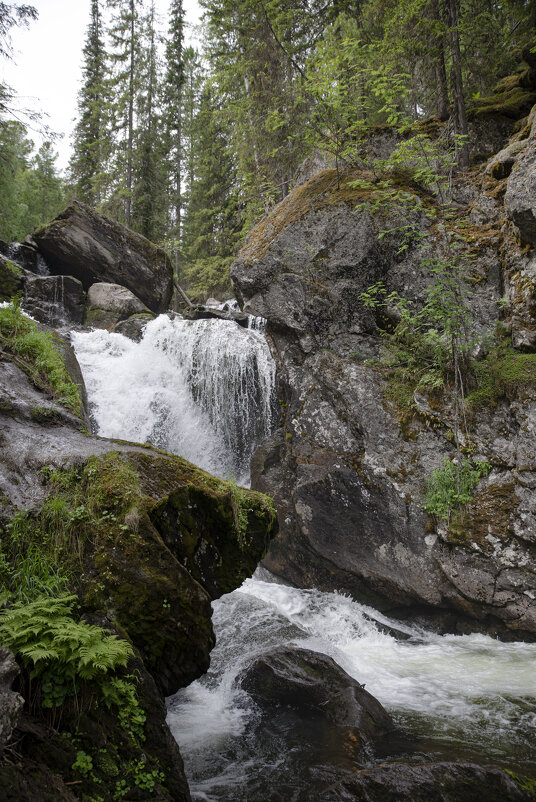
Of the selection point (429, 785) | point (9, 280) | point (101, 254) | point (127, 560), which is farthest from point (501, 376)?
A: point (101, 254)

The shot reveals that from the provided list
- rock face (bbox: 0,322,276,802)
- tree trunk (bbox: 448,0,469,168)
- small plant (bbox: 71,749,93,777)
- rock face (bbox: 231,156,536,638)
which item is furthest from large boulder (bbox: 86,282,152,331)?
small plant (bbox: 71,749,93,777)

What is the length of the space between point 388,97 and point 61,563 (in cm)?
1009

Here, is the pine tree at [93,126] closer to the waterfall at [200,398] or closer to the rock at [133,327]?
the rock at [133,327]

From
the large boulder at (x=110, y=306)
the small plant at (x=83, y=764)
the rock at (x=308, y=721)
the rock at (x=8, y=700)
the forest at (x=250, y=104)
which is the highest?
the forest at (x=250, y=104)

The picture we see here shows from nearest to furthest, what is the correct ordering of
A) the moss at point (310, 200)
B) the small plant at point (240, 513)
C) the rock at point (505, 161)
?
the small plant at point (240, 513) → the rock at point (505, 161) → the moss at point (310, 200)

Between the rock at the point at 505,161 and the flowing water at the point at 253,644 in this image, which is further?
the rock at the point at 505,161

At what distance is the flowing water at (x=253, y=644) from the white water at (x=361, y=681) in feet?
0.06

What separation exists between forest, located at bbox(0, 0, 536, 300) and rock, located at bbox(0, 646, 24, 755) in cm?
896

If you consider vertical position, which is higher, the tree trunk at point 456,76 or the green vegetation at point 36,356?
the tree trunk at point 456,76

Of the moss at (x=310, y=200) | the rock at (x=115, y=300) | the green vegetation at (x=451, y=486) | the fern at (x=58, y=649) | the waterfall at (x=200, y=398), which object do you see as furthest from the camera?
the rock at (x=115, y=300)

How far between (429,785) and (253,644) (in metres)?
3.28

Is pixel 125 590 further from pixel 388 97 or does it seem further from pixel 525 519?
pixel 388 97

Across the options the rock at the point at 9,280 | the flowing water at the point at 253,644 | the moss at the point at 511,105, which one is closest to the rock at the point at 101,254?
the rock at the point at 9,280

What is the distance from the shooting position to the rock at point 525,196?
7.79 meters
